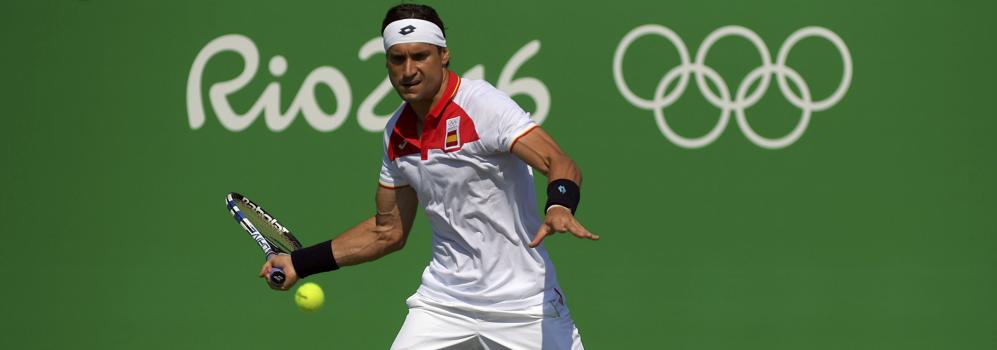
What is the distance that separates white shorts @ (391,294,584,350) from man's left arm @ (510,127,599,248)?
0.45m

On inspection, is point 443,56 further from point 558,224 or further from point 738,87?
point 738,87

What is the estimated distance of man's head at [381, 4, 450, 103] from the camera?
3666 millimetres

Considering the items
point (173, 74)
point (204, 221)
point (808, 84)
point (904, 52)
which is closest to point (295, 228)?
point (204, 221)

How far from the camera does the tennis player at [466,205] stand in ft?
12.0

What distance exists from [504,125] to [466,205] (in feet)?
1.03

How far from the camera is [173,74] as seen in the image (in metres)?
6.02

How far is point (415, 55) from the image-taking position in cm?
370

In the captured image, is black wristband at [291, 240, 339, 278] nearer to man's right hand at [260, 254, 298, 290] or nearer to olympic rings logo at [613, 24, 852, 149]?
man's right hand at [260, 254, 298, 290]

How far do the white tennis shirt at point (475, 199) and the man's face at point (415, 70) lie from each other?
57 millimetres

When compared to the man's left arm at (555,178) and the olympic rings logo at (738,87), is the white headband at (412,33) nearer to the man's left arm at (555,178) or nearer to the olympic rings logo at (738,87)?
the man's left arm at (555,178)

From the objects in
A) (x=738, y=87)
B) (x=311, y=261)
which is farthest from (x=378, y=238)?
(x=738, y=87)

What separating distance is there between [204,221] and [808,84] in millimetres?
3036

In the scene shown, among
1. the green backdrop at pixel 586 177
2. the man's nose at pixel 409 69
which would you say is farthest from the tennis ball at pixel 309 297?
the green backdrop at pixel 586 177

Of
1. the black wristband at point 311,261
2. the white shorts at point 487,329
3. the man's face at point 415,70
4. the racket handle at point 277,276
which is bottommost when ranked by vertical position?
the white shorts at point 487,329
